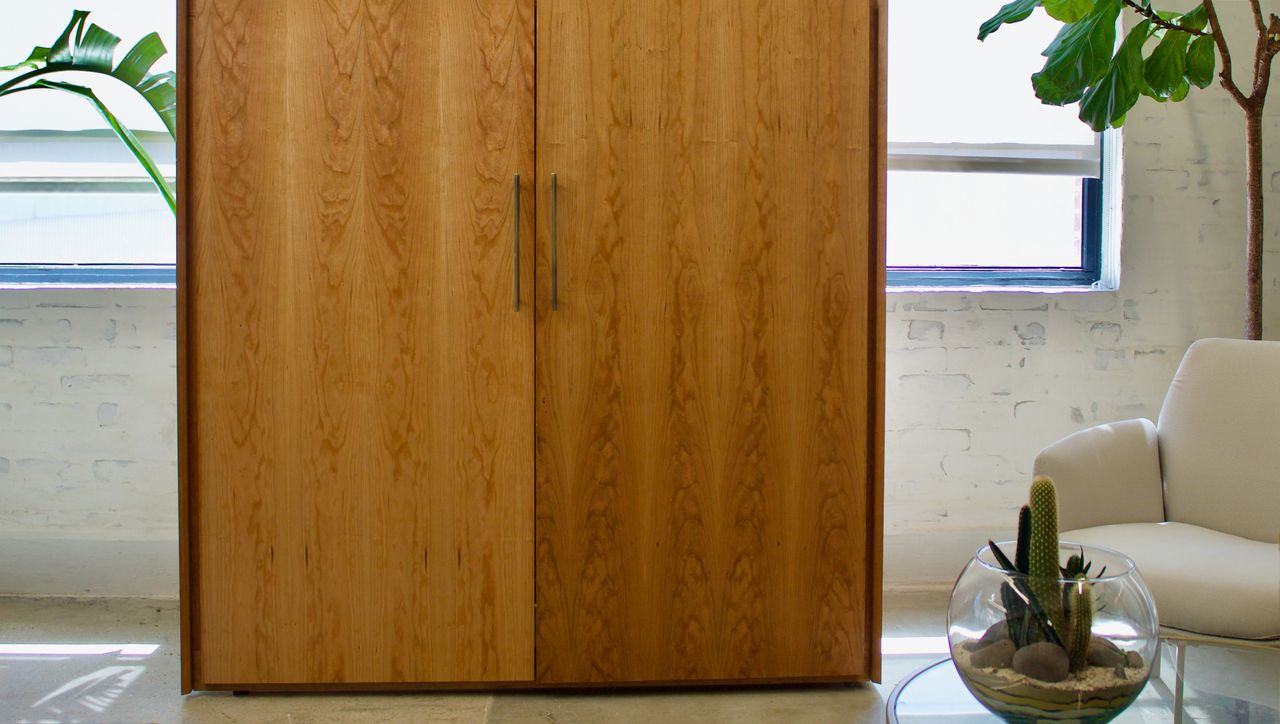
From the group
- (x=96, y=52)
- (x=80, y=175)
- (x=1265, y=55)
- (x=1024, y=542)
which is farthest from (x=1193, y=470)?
(x=80, y=175)

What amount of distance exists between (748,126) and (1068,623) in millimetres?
1306

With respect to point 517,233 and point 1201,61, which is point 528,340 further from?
point 1201,61

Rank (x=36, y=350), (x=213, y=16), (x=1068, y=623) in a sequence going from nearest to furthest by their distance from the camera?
(x=1068, y=623)
(x=213, y=16)
(x=36, y=350)

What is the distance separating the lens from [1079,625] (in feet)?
3.69

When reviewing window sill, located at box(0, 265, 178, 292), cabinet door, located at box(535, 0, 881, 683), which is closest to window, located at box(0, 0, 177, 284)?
window sill, located at box(0, 265, 178, 292)

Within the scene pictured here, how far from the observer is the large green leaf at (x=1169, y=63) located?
2.38 meters

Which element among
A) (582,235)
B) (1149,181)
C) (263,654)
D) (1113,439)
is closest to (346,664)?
(263,654)

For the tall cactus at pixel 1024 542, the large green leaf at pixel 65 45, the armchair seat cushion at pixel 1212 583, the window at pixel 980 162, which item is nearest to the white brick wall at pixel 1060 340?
the window at pixel 980 162

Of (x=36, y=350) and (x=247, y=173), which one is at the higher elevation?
(x=247, y=173)

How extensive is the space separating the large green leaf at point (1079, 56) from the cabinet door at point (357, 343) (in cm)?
136

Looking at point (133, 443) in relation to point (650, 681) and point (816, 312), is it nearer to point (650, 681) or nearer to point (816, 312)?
point (650, 681)

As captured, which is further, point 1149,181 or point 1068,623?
point 1149,181

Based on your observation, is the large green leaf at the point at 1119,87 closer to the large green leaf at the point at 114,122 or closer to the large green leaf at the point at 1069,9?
the large green leaf at the point at 1069,9

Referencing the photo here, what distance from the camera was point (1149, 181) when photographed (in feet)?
9.34
